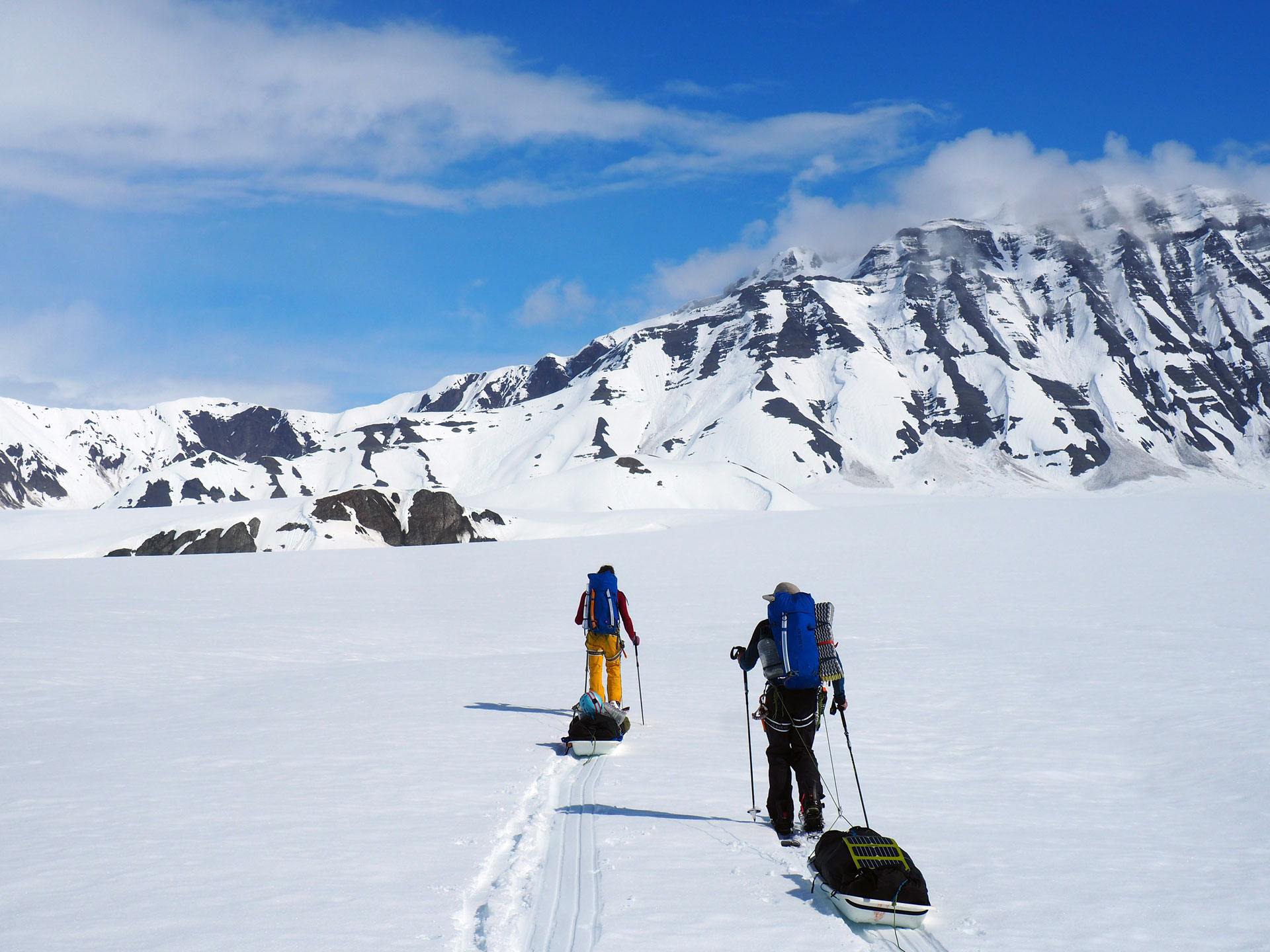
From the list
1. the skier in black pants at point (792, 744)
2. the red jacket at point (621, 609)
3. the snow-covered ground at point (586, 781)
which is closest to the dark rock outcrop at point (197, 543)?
the snow-covered ground at point (586, 781)

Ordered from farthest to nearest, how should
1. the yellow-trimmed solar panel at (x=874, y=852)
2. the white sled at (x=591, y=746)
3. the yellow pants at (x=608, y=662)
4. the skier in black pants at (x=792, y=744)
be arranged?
1. the yellow pants at (x=608, y=662)
2. the white sled at (x=591, y=746)
3. the skier in black pants at (x=792, y=744)
4. the yellow-trimmed solar panel at (x=874, y=852)

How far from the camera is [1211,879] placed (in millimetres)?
6691

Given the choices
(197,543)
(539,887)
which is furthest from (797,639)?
(197,543)

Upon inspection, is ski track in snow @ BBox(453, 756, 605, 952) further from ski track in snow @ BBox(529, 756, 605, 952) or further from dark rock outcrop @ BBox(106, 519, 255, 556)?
dark rock outcrop @ BBox(106, 519, 255, 556)

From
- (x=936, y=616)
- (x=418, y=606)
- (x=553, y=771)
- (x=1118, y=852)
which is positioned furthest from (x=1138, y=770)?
(x=418, y=606)

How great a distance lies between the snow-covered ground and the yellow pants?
2.75 feet

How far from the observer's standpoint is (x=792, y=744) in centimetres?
809

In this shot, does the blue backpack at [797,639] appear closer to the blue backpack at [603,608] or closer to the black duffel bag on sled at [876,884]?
the black duffel bag on sled at [876,884]

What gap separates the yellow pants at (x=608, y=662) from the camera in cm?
1323

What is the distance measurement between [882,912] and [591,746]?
19.0 ft

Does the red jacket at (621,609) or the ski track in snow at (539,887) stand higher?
the red jacket at (621,609)

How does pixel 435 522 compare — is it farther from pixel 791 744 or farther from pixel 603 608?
pixel 791 744

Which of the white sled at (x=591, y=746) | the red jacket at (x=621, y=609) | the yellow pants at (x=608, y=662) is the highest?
the red jacket at (x=621, y=609)

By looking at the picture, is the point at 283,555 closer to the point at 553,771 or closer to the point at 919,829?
the point at 553,771
